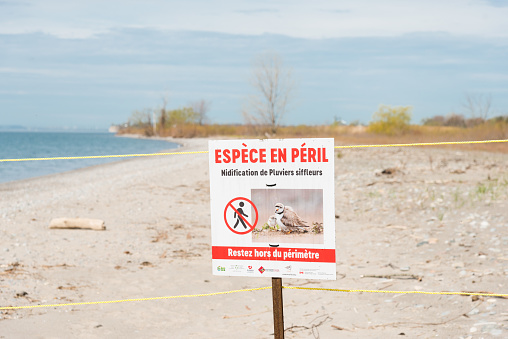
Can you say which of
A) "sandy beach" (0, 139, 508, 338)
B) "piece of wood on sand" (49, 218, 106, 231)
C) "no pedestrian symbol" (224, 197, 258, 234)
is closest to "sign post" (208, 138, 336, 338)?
"no pedestrian symbol" (224, 197, 258, 234)

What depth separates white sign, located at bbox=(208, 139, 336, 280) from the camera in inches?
147

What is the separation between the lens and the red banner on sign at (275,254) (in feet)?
12.4

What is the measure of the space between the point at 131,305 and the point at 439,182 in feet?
33.5

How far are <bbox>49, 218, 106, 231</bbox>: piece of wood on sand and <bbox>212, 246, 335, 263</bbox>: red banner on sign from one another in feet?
24.0

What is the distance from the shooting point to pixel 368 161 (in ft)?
74.3

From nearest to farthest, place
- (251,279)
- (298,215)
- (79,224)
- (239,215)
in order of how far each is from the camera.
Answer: (298,215) < (239,215) < (251,279) < (79,224)

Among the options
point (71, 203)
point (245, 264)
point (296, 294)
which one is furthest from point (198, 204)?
point (245, 264)

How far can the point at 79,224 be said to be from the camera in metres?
10.7

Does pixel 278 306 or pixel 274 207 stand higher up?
pixel 274 207

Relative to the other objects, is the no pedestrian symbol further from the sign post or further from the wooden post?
the wooden post

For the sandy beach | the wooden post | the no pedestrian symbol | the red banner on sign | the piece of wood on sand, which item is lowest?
the sandy beach

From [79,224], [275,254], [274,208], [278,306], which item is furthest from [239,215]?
[79,224]

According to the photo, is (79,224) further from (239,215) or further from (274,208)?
(274,208)

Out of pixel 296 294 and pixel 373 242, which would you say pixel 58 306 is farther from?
pixel 373 242
